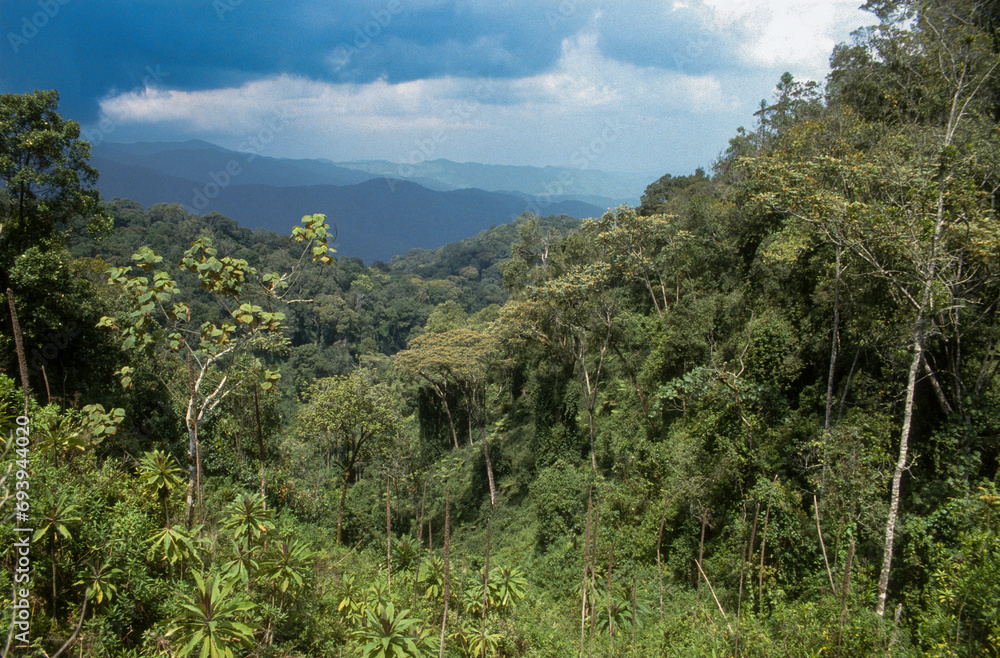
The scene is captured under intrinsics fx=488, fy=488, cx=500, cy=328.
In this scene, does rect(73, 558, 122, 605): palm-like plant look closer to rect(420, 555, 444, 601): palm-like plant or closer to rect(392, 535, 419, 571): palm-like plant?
rect(392, 535, 419, 571): palm-like plant

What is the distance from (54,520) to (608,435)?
13.7m

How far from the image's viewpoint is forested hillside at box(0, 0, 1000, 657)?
4.46m

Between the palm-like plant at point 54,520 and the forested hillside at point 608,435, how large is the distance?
0.11ft

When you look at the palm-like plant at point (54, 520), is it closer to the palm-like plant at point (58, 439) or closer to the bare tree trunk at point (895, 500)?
the palm-like plant at point (58, 439)

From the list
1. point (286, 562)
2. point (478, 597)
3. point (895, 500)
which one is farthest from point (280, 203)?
point (895, 500)

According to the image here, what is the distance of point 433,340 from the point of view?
18625 mm

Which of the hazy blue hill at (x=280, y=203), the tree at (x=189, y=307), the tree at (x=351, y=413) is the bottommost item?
the tree at (x=351, y=413)

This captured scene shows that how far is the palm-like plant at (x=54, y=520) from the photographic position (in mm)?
3804

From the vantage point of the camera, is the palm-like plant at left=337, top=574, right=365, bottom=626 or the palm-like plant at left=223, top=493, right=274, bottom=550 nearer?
the palm-like plant at left=223, top=493, right=274, bottom=550

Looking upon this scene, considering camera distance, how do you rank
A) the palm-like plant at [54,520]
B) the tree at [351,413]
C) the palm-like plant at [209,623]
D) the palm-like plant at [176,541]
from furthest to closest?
1. the tree at [351,413]
2. the palm-like plant at [176,541]
3. the palm-like plant at [54,520]
4. the palm-like plant at [209,623]

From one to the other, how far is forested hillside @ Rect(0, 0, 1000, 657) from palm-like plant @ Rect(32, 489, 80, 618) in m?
0.03

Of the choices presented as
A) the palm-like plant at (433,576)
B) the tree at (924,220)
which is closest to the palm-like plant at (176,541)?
the palm-like plant at (433,576)

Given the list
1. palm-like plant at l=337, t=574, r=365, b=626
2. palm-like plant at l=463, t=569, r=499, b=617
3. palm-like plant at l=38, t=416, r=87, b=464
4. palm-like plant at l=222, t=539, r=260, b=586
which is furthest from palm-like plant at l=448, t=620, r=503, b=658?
palm-like plant at l=38, t=416, r=87, b=464

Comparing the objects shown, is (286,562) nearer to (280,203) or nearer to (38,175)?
(38,175)
